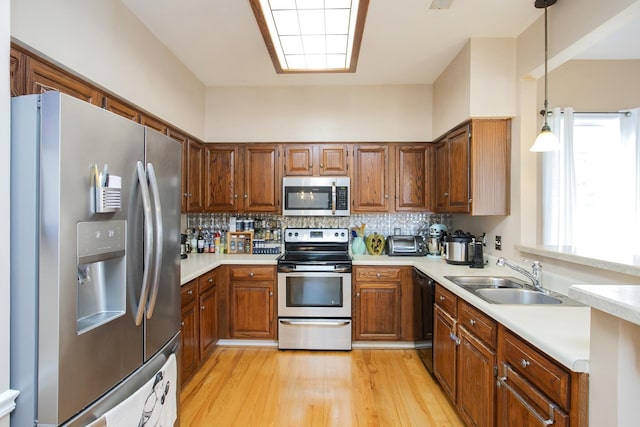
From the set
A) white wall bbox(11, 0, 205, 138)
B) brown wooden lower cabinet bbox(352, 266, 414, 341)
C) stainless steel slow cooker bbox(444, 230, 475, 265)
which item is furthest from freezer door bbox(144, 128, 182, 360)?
stainless steel slow cooker bbox(444, 230, 475, 265)

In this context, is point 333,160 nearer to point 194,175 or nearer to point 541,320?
point 194,175

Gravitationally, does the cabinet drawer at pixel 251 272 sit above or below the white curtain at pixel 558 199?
below

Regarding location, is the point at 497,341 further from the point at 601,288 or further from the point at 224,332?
the point at 224,332

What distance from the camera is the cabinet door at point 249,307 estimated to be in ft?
10.1

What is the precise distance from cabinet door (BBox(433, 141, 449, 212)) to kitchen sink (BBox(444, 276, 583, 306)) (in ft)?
3.01

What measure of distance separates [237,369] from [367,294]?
136cm

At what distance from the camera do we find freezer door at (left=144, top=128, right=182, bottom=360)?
1324mm

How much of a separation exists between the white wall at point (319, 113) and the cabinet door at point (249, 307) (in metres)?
1.57

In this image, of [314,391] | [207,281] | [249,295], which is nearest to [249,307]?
[249,295]

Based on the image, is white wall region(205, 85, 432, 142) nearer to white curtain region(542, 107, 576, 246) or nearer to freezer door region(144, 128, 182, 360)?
white curtain region(542, 107, 576, 246)

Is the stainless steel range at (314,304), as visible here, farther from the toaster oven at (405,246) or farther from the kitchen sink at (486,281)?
→ the kitchen sink at (486,281)

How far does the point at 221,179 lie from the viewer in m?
3.40

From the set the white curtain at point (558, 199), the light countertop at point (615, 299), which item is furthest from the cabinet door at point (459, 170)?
the light countertop at point (615, 299)

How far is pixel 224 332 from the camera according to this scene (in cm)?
308
